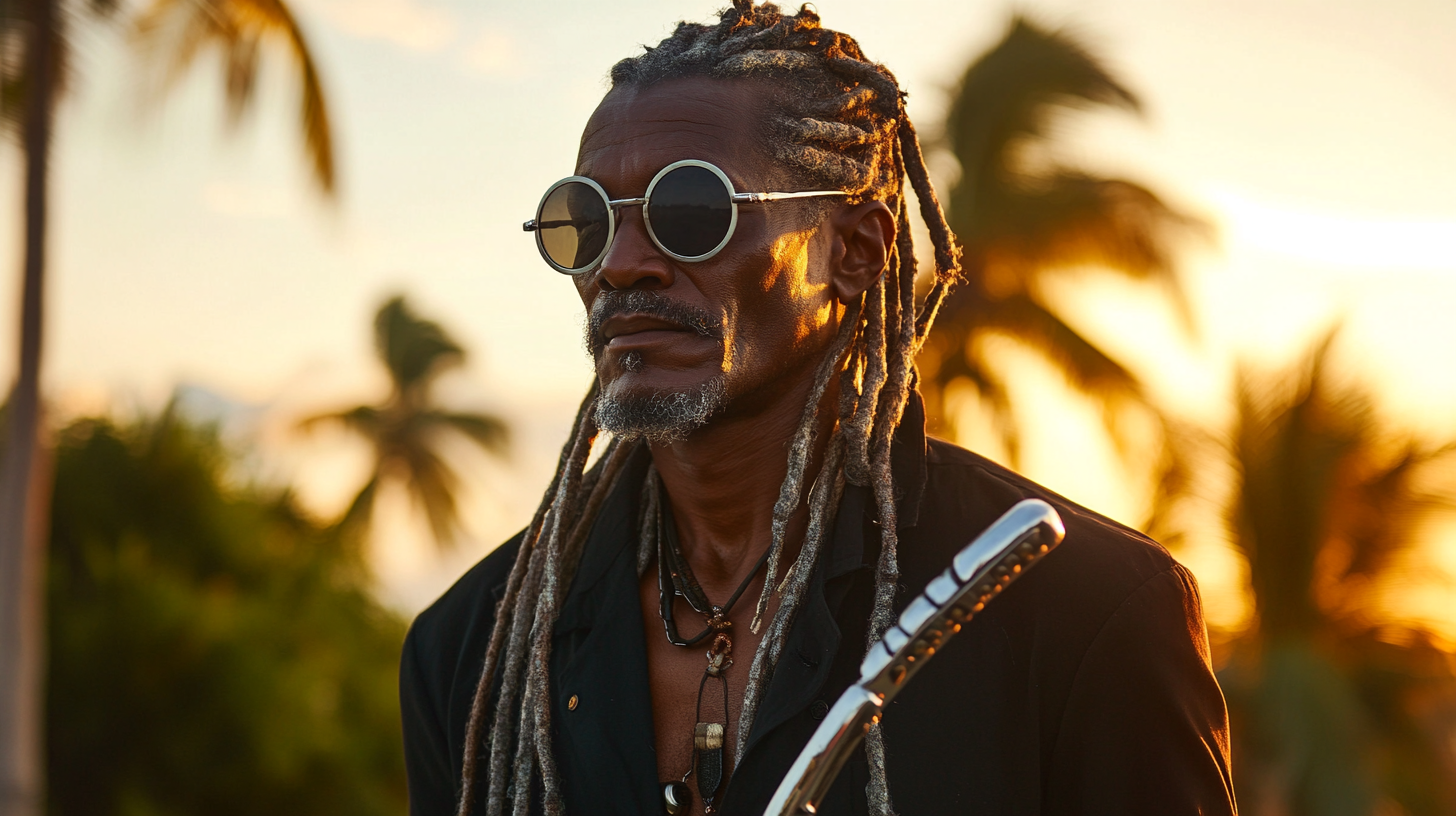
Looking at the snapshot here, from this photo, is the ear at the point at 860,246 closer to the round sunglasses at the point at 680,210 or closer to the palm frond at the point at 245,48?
the round sunglasses at the point at 680,210

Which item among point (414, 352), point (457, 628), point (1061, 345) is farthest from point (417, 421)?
point (457, 628)

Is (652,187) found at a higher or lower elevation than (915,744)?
higher

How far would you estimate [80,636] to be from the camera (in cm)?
1708

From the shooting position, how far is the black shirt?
7.23 feet

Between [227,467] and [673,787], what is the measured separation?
63.9 ft

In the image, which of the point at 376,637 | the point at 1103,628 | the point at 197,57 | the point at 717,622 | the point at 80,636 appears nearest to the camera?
the point at 1103,628

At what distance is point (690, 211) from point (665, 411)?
380mm

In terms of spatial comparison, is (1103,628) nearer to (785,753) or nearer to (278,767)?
(785,753)

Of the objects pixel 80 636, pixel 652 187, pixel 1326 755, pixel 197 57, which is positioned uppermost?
pixel 197 57

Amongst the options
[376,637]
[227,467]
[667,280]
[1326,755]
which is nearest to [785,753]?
[667,280]

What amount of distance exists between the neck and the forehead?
0.47 metres

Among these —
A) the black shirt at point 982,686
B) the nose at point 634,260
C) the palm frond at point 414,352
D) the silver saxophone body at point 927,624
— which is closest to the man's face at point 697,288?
the nose at point 634,260

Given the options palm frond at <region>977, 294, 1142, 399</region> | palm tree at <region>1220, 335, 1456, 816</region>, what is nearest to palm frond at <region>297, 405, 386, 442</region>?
palm frond at <region>977, 294, 1142, 399</region>

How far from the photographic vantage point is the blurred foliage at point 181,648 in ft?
56.5
